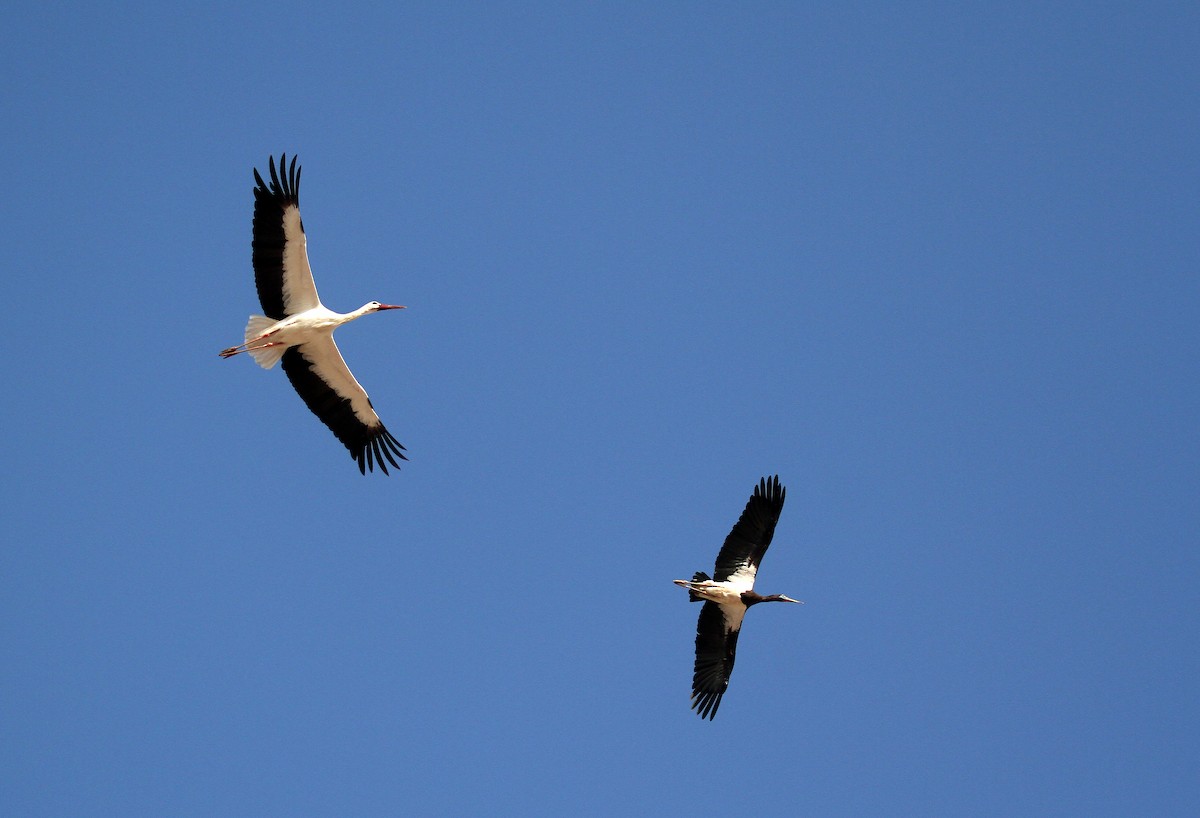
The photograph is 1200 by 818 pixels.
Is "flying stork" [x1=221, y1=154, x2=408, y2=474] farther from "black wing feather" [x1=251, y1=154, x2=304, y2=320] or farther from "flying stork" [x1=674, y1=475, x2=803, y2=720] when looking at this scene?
"flying stork" [x1=674, y1=475, x2=803, y2=720]

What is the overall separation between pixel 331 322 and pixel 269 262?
4.67 feet

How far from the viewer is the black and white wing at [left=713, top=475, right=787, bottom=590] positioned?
24.7 meters

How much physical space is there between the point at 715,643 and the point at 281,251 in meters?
10.1

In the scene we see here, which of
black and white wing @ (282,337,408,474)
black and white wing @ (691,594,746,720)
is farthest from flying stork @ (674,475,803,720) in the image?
black and white wing @ (282,337,408,474)

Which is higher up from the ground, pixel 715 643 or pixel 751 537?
pixel 751 537

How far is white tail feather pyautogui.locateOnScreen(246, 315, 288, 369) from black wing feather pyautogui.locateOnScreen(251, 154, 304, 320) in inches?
13.0

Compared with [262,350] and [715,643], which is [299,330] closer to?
[262,350]

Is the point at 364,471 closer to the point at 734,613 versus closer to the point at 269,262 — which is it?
the point at 269,262

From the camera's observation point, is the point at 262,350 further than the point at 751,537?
No

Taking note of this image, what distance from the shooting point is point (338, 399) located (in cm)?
2450

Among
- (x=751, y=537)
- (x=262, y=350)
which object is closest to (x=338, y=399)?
(x=262, y=350)

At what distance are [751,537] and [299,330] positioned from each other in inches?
341

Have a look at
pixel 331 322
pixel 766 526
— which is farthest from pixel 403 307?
pixel 766 526

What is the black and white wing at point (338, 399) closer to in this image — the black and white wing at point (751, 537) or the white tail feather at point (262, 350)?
the white tail feather at point (262, 350)
